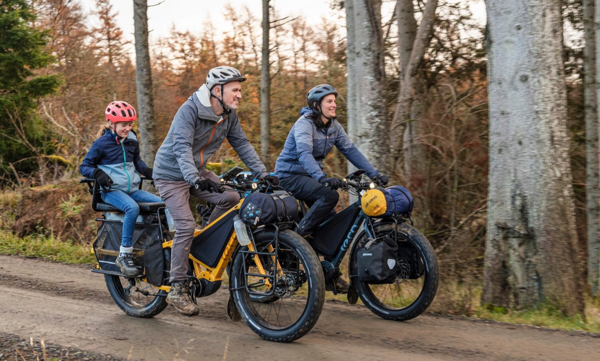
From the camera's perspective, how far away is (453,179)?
9570 mm

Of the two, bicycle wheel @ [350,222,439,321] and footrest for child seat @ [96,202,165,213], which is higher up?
footrest for child seat @ [96,202,165,213]

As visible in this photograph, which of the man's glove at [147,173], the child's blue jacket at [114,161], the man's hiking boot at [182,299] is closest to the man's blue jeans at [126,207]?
the child's blue jacket at [114,161]

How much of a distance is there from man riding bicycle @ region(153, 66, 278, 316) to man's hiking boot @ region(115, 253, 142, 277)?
0.54m

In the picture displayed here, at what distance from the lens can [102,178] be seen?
590cm

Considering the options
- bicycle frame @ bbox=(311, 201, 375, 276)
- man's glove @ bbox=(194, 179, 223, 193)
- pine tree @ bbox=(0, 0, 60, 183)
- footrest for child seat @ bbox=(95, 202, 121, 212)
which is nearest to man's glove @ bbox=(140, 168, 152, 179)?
footrest for child seat @ bbox=(95, 202, 121, 212)

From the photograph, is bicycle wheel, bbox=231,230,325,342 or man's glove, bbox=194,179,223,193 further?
man's glove, bbox=194,179,223,193

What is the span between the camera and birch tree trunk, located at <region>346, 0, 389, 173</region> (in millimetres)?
8094

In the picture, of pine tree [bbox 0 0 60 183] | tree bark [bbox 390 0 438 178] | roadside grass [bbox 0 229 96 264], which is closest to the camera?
tree bark [bbox 390 0 438 178]

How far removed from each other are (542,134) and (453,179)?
3.45 meters

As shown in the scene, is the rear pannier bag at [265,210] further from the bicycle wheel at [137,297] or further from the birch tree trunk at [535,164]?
the birch tree trunk at [535,164]

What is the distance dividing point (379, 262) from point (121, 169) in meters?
2.79

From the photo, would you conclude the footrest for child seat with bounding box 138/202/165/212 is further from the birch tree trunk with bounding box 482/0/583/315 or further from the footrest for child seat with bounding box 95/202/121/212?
the birch tree trunk with bounding box 482/0/583/315

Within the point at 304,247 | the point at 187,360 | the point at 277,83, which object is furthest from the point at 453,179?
the point at 277,83

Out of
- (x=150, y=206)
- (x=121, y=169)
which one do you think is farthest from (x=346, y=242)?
(x=121, y=169)
